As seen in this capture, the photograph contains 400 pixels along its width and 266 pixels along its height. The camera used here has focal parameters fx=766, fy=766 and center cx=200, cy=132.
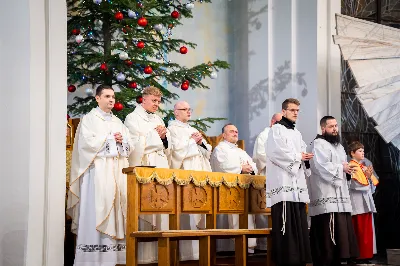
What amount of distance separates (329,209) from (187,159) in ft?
6.37

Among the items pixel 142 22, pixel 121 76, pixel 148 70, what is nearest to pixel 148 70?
pixel 148 70

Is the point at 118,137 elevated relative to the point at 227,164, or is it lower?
elevated

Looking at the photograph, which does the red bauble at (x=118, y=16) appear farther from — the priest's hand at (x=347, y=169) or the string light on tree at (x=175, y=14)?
the priest's hand at (x=347, y=169)

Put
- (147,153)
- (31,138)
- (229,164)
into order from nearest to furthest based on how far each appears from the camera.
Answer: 1. (31,138)
2. (147,153)
3. (229,164)

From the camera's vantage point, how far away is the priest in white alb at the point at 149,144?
30.0 ft

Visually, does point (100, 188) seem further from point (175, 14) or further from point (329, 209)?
point (175, 14)

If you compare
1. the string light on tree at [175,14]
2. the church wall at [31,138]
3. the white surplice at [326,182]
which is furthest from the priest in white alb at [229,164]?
the church wall at [31,138]

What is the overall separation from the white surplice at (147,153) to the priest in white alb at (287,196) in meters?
1.33

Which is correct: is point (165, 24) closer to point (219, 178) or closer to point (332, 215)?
point (219, 178)

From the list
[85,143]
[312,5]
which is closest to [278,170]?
[85,143]

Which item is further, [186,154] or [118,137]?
[186,154]

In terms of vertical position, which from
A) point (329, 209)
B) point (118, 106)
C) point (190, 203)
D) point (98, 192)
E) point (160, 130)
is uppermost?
point (118, 106)

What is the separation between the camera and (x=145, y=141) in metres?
9.37

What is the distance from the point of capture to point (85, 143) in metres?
8.90
